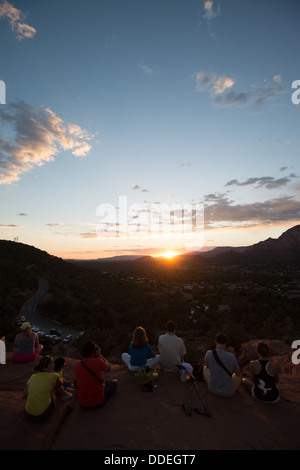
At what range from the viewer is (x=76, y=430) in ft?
12.6

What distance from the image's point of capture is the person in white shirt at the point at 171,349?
5.70 meters

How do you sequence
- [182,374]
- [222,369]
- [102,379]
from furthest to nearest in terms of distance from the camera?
[182,374]
[222,369]
[102,379]

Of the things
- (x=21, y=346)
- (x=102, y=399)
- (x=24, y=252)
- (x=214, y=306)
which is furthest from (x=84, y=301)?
(x=24, y=252)

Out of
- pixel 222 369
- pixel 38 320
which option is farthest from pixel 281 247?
pixel 222 369

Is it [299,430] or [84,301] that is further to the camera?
[84,301]

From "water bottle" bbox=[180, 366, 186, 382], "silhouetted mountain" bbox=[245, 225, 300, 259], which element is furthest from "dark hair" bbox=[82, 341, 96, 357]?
"silhouetted mountain" bbox=[245, 225, 300, 259]

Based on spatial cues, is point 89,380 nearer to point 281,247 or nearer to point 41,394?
point 41,394

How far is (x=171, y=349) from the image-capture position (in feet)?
18.8

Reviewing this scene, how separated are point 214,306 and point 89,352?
32171mm

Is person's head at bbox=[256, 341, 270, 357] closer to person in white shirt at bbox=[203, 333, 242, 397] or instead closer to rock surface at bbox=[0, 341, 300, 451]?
person in white shirt at bbox=[203, 333, 242, 397]

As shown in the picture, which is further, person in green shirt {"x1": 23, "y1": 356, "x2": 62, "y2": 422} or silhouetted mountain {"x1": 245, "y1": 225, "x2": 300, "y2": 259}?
silhouetted mountain {"x1": 245, "y1": 225, "x2": 300, "y2": 259}

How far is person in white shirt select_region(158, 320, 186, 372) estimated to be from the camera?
5695 millimetres

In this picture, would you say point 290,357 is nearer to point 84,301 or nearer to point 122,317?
point 122,317
